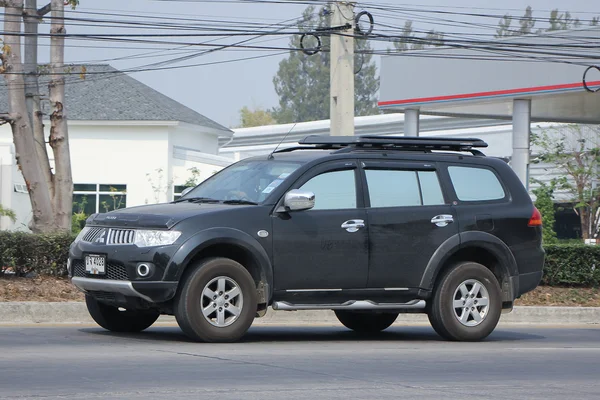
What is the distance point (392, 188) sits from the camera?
11.3 meters

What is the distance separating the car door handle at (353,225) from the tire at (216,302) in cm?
118

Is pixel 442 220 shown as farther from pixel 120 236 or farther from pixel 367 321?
pixel 120 236

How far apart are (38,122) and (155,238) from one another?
914cm

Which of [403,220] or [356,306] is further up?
[403,220]

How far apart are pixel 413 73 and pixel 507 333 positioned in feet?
51.2

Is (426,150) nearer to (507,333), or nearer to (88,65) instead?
(507,333)

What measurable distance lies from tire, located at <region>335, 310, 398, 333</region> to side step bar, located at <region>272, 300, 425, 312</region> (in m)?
1.18

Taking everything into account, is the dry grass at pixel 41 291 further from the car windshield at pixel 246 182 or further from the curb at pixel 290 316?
the car windshield at pixel 246 182

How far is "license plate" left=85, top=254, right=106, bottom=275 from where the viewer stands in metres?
10.3

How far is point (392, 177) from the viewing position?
447 inches

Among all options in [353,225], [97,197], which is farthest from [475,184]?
[97,197]

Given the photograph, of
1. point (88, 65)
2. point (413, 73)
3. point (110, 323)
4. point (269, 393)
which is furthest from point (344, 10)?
point (88, 65)

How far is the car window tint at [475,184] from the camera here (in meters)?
11.7

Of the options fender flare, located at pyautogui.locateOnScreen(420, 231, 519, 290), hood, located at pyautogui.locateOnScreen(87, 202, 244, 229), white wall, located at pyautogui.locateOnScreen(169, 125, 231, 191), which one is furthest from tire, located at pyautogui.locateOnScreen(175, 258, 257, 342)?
white wall, located at pyautogui.locateOnScreen(169, 125, 231, 191)
